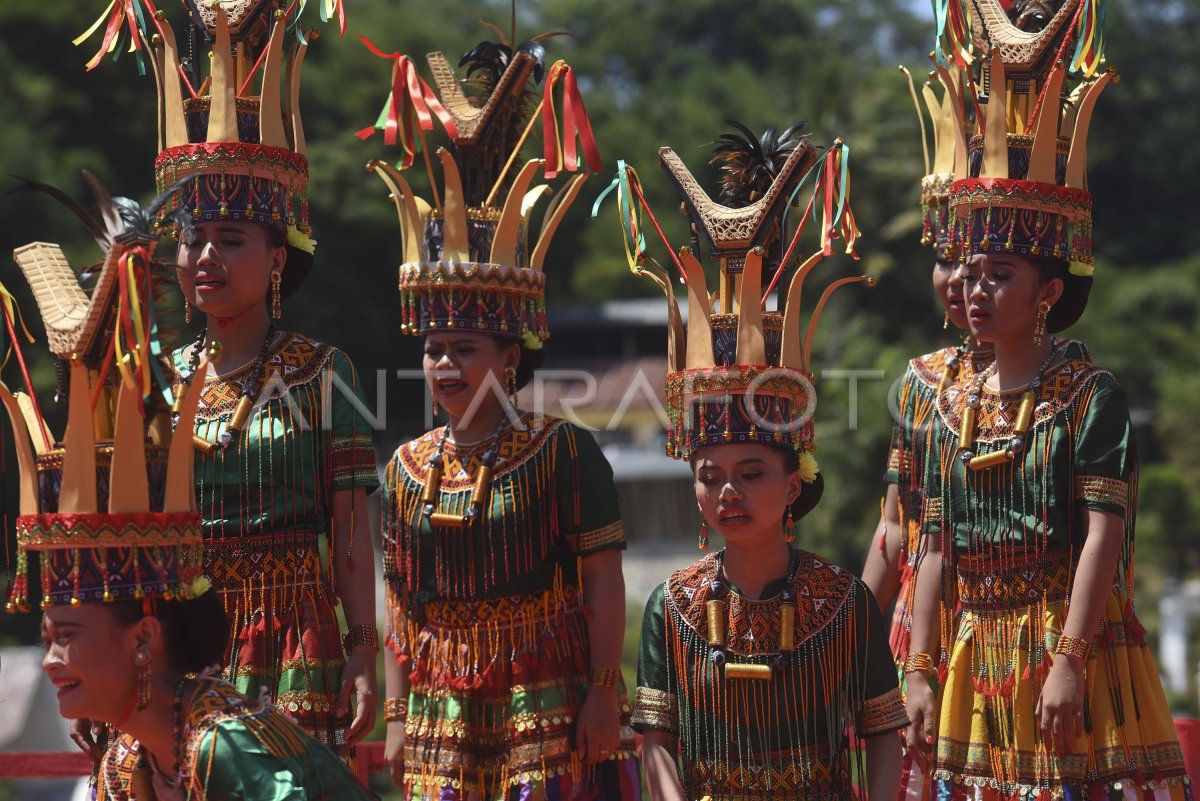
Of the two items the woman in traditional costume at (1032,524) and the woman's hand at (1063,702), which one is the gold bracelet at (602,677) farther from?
the woman's hand at (1063,702)

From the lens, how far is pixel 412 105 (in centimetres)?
574

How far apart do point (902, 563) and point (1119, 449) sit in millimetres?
987

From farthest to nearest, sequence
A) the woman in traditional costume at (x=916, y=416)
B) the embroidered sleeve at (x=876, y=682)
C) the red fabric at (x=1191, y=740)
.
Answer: the red fabric at (x=1191, y=740) → the woman in traditional costume at (x=916, y=416) → the embroidered sleeve at (x=876, y=682)

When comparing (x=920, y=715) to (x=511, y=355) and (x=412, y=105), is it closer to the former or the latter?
(x=511, y=355)

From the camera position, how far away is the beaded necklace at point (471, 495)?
5305mm

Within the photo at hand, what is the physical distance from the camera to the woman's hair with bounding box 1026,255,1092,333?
5.34 m

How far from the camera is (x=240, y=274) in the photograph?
5262 millimetres

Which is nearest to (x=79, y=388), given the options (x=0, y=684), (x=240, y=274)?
(x=240, y=274)

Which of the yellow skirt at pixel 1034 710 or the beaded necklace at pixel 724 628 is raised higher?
the beaded necklace at pixel 724 628

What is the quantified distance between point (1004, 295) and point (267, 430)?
84.5 inches

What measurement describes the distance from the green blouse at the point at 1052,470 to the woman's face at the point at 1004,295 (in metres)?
0.17

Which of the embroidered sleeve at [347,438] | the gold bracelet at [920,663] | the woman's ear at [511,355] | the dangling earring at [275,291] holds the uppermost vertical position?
the dangling earring at [275,291]

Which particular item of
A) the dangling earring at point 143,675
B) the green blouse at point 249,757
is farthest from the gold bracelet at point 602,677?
the dangling earring at point 143,675

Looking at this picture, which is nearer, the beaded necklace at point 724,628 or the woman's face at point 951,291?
the beaded necklace at point 724,628
